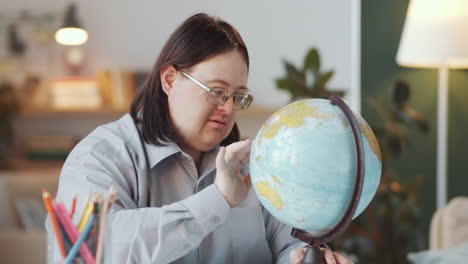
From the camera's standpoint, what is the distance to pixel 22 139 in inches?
210

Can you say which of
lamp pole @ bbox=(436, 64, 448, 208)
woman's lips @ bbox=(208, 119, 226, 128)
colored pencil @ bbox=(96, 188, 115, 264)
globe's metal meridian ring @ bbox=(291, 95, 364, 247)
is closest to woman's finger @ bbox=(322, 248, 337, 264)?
globe's metal meridian ring @ bbox=(291, 95, 364, 247)

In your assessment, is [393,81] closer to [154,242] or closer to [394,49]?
[394,49]

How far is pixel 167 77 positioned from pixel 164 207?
0.42m

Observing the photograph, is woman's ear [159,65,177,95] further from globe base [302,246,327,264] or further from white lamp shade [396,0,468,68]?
white lamp shade [396,0,468,68]

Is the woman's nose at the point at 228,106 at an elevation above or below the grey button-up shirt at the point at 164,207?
above

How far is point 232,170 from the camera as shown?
4.54ft

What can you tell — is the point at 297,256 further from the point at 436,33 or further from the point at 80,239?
the point at 436,33

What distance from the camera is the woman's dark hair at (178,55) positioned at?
1.60 meters

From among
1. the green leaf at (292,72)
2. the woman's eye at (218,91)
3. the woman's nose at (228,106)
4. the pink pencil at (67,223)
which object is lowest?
the green leaf at (292,72)

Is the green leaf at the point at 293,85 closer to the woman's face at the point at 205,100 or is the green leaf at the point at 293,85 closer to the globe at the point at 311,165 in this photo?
the woman's face at the point at 205,100

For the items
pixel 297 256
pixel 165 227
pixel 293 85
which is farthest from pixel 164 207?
pixel 293 85

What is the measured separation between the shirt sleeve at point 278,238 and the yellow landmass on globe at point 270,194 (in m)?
0.48

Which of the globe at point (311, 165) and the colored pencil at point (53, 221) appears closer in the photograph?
the colored pencil at point (53, 221)

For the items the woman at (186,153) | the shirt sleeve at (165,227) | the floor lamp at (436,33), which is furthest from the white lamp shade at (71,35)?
the shirt sleeve at (165,227)
